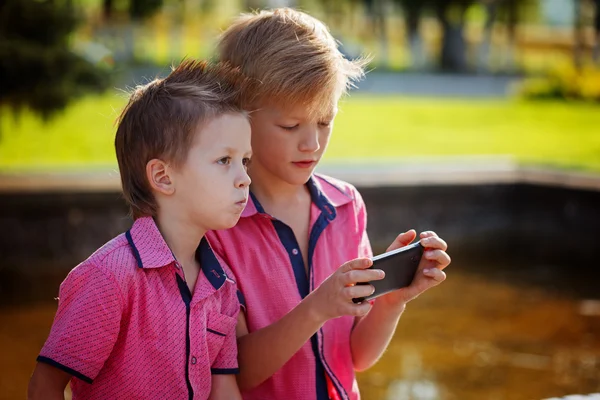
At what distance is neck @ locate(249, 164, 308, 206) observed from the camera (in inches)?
91.2

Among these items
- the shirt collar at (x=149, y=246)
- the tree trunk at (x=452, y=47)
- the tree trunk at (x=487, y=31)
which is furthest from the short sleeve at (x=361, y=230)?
Answer: the tree trunk at (x=452, y=47)

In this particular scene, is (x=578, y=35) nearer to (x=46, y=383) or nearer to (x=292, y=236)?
(x=292, y=236)

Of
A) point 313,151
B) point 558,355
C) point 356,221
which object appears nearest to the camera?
point 313,151

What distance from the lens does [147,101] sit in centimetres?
197

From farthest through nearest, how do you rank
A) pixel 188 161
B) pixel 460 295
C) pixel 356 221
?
pixel 460 295 → pixel 356 221 → pixel 188 161

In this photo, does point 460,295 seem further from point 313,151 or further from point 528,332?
point 313,151

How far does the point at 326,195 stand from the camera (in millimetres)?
2408

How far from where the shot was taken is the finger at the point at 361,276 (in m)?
1.90

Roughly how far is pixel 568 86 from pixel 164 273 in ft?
55.8

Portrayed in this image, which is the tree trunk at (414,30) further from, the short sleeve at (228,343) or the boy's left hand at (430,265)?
the short sleeve at (228,343)

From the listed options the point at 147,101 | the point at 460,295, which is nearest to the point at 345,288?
the point at 147,101

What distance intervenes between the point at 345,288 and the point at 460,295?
4.30 m

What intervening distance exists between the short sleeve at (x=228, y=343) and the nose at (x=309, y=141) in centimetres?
38

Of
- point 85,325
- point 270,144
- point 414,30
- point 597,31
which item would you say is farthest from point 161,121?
point 414,30
